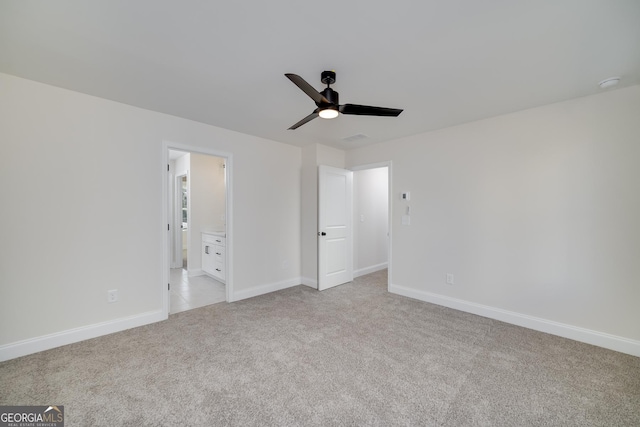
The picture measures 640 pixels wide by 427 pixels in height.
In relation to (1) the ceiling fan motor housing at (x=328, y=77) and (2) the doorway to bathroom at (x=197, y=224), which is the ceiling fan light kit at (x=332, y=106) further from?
(2) the doorway to bathroom at (x=197, y=224)

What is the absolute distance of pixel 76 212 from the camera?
257 centimetres

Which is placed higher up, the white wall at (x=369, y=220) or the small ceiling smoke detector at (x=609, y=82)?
the small ceiling smoke detector at (x=609, y=82)

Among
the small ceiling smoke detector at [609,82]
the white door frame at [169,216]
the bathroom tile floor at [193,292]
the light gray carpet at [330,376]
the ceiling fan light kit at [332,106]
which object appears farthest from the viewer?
the bathroom tile floor at [193,292]

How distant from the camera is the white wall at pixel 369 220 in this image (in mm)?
5129

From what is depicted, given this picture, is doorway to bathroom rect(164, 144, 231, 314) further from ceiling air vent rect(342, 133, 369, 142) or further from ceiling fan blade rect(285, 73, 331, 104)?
ceiling fan blade rect(285, 73, 331, 104)

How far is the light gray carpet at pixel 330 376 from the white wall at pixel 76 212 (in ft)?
0.97

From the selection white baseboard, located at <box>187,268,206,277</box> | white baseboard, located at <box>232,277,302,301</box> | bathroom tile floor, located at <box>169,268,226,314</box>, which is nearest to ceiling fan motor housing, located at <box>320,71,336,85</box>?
white baseboard, located at <box>232,277,302,301</box>

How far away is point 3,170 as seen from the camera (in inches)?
88.4

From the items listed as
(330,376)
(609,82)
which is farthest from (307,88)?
(609,82)

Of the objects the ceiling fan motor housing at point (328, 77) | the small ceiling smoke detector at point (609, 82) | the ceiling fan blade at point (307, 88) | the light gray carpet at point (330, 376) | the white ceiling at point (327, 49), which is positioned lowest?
the light gray carpet at point (330, 376)

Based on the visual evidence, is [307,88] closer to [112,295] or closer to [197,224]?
[112,295]

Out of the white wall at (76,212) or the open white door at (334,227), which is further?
the open white door at (334,227)

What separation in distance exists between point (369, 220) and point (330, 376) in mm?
3688

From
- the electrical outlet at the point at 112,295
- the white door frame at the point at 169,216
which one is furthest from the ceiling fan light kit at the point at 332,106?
the electrical outlet at the point at 112,295
